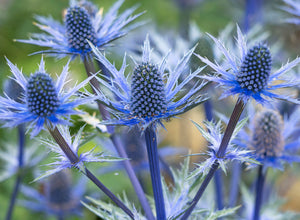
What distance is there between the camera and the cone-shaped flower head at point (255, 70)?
2.33ft

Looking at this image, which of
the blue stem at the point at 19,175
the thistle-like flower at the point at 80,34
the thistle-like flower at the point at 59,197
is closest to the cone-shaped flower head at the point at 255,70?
the thistle-like flower at the point at 80,34

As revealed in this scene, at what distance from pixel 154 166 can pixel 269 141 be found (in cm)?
40

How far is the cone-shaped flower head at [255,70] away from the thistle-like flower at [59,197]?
998 millimetres

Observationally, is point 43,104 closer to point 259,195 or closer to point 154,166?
point 154,166

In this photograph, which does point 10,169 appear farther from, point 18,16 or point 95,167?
point 18,16

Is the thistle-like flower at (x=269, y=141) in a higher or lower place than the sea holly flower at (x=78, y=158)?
higher

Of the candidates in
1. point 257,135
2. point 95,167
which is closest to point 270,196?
point 257,135

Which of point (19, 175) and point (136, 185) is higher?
point (136, 185)

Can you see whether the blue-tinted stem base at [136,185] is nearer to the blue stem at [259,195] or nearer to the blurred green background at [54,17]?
the blue stem at [259,195]

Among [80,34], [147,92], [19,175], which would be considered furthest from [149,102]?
[19,175]

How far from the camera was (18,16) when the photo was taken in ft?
8.60

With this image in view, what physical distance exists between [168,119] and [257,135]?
16.5 inches

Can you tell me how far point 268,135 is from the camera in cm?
103

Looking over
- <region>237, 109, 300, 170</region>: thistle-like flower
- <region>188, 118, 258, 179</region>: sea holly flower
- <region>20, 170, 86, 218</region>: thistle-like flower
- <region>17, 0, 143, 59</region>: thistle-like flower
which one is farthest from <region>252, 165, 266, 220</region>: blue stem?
<region>20, 170, 86, 218</region>: thistle-like flower
